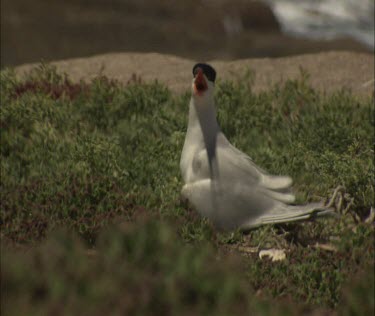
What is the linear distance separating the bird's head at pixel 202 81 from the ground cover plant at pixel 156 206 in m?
0.85

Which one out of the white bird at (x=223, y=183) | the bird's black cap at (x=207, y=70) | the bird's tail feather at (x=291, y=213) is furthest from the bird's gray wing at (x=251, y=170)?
the bird's black cap at (x=207, y=70)

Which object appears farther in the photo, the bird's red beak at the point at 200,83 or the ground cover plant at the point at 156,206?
the bird's red beak at the point at 200,83

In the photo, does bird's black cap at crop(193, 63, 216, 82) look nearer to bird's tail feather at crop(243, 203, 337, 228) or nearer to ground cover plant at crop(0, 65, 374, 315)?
ground cover plant at crop(0, 65, 374, 315)

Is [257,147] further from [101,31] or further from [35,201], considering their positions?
[101,31]

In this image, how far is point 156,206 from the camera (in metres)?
6.61

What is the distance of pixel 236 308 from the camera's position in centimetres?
310

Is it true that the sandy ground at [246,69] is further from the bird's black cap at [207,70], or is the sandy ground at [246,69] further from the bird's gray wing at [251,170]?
the bird's gray wing at [251,170]

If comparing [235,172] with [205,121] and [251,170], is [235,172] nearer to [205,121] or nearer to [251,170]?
[251,170]

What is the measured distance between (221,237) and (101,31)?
1147cm

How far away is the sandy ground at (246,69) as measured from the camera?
10.5 metres

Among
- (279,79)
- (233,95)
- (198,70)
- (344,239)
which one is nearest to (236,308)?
(344,239)

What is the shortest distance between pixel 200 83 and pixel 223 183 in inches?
30.9

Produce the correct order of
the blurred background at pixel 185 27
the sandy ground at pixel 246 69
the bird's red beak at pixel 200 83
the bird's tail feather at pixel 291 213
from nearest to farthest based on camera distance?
1. the bird's tail feather at pixel 291 213
2. the bird's red beak at pixel 200 83
3. the sandy ground at pixel 246 69
4. the blurred background at pixel 185 27

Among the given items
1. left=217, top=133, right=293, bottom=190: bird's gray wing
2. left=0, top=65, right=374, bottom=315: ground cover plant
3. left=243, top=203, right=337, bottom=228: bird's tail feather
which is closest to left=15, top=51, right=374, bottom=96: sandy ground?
left=0, top=65, right=374, bottom=315: ground cover plant
